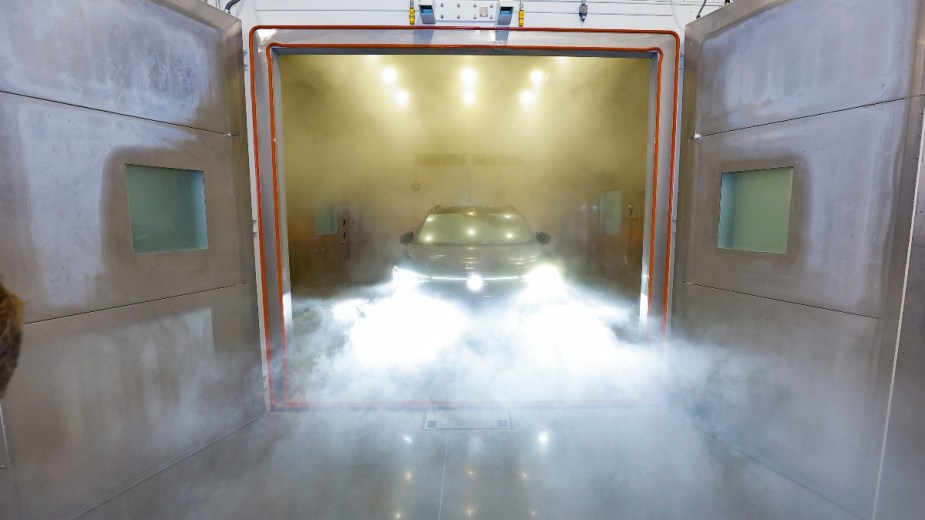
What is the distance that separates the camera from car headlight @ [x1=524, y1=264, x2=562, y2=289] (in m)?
3.91

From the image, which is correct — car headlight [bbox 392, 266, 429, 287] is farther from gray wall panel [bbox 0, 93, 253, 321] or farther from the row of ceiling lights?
the row of ceiling lights

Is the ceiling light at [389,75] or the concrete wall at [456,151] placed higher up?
the ceiling light at [389,75]

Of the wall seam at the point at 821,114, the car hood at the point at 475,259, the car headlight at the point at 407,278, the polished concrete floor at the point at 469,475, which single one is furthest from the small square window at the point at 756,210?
the car headlight at the point at 407,278

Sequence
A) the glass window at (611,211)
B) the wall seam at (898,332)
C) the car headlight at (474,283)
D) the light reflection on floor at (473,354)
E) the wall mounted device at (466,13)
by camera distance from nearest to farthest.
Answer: the wall seam at (898,332) < the wall mounted device at (466,13) < the light reflection on floor at (473,354) < the car headlight at (474,283) < the glass window at (611,211)

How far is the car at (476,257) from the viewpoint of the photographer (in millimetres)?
3812

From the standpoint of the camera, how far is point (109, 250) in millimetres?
1914

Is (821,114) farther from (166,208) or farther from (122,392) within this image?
(122,392)

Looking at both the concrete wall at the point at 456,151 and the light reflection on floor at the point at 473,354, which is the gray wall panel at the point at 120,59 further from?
the concrete wall at the point at 456,151

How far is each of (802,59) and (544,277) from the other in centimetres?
255

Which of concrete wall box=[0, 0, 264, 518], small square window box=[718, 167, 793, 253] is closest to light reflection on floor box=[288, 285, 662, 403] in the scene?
concrete wall box=[0, 0, 264, 518]

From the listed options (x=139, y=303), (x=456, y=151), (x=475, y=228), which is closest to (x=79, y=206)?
(x=139, y=303)

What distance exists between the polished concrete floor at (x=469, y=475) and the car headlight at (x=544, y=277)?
4.92 feet

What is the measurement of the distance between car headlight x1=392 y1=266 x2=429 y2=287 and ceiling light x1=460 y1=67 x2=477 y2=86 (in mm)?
3166

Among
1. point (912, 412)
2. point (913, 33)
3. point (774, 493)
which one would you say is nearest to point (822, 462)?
point (774, 493)
